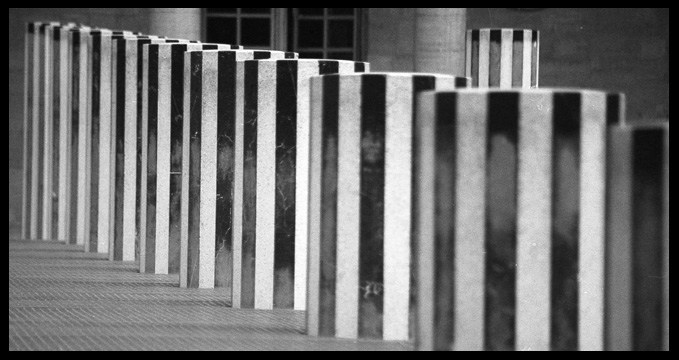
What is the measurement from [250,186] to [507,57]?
8.75 m

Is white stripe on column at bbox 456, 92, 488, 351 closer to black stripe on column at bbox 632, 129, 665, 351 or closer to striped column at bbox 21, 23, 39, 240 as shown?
black stripe on column at bbox 632, 129, 665, 351

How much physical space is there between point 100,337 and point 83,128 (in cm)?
500

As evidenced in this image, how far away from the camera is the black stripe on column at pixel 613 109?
5108 mm

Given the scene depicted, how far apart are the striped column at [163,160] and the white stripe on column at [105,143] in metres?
1.12

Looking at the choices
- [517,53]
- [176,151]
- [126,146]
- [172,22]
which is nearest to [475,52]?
[517,53]

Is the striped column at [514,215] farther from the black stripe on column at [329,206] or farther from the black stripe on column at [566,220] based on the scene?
the black stripe on column at [329,206]

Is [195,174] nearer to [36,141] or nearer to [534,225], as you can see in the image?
[534,225]

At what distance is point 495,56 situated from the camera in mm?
15781

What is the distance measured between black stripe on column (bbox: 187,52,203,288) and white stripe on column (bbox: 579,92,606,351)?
3.26 m

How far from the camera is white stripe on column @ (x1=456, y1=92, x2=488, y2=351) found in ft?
16.7

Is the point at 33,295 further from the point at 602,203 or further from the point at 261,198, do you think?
the point at 602,203

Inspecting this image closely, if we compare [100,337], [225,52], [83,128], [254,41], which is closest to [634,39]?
[254,41]
